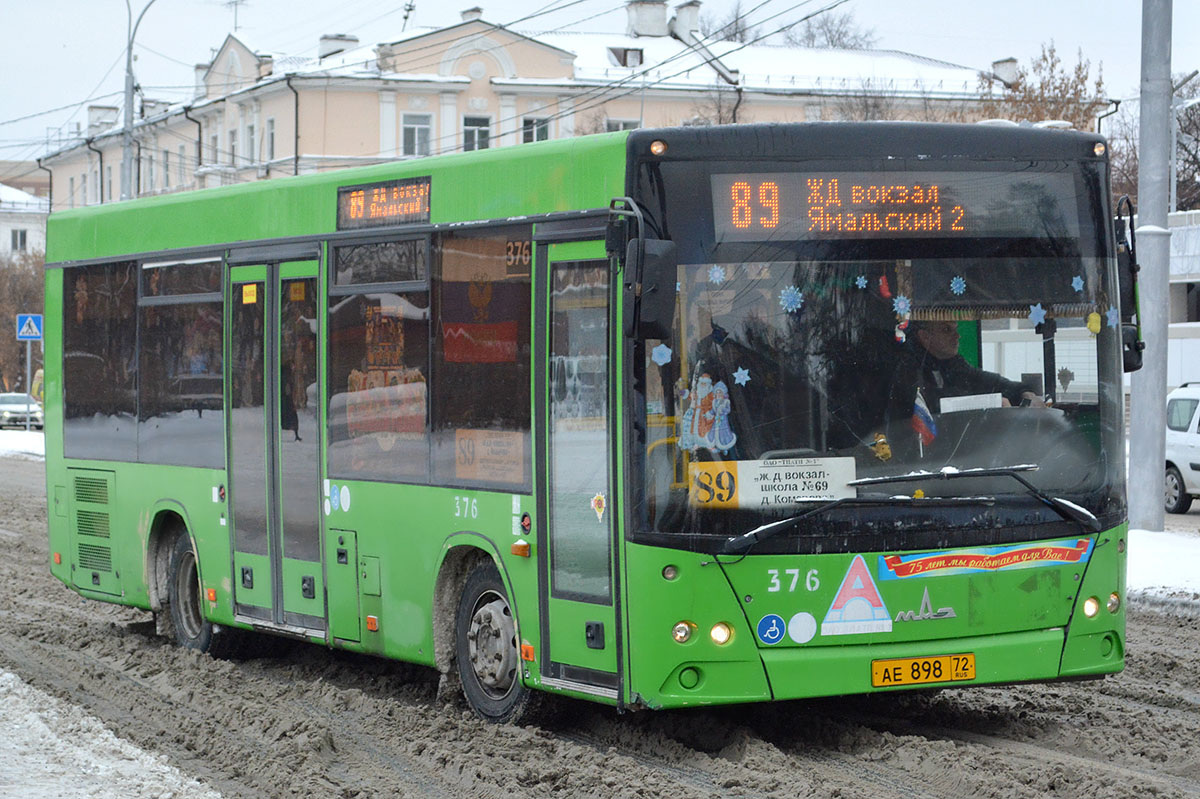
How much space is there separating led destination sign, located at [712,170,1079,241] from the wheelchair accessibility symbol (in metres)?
1.64

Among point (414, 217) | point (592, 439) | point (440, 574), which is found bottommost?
point (440, 574)

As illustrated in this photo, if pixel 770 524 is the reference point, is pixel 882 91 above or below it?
above

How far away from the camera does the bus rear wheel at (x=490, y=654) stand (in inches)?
347

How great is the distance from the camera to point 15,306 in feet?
249

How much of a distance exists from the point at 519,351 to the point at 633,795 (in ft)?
7.99

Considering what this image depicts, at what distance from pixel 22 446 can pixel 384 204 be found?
37.0 meters

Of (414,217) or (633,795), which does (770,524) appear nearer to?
(633,795)

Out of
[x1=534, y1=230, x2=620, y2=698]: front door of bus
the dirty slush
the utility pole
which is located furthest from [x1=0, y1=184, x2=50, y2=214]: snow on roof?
[x1=534, y1=230, x2=620, y2=698]: front door of bus

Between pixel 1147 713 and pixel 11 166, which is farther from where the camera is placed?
pixel 11 166

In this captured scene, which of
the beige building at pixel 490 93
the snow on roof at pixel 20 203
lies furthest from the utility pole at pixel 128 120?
the snow on roof at pixel 20 203

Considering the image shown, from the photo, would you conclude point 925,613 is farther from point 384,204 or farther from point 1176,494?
point 1176,494

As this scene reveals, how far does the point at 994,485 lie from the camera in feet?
26.3

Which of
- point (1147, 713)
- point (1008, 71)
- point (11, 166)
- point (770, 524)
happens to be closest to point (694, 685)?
point (770, 524)

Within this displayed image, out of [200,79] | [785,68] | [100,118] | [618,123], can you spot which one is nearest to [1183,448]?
[618,123]
